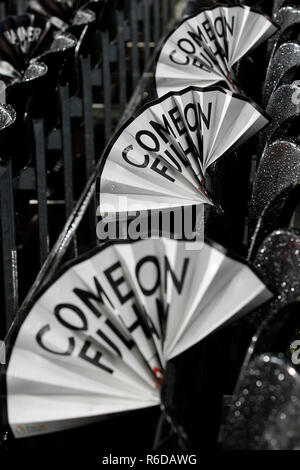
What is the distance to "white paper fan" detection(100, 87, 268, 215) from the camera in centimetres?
166

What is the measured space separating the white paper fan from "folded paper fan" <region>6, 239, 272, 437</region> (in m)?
0.41

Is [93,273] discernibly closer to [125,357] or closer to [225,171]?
[125,357]

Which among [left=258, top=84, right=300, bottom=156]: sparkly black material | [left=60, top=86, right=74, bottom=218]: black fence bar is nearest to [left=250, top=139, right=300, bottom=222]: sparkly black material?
[left=258, top=84, right=300, bottom=156]: sparkly black material

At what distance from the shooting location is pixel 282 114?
193 centimetres

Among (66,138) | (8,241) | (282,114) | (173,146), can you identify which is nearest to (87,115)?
(66,138)

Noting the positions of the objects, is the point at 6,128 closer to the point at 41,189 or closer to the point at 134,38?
the point at 41,189

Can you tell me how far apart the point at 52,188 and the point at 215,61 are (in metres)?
1.15

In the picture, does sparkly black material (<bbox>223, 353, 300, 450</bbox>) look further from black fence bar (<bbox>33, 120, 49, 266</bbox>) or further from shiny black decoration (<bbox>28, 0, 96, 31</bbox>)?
shiny black decoration (<bbox>28, 0, 96, 31</bbox>)

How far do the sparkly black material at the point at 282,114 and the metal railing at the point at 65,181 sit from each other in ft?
2.16

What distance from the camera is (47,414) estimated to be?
3.99 ft

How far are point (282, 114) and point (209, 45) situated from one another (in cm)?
52

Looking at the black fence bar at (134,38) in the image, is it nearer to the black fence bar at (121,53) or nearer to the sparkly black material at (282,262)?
the black fence bar at (121,53)

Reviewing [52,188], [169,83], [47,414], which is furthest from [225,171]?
[52,188]

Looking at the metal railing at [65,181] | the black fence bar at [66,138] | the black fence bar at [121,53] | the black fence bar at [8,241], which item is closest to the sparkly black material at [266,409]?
the metal railing at [65,181]
